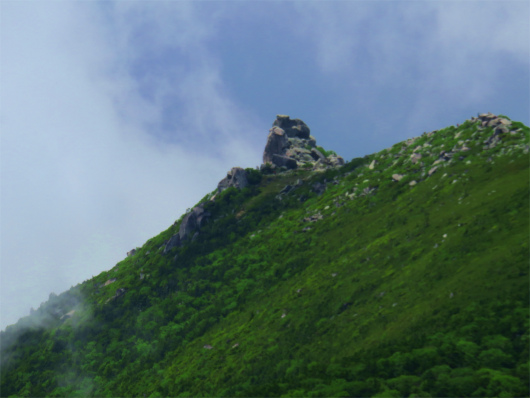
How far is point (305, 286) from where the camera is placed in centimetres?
8381

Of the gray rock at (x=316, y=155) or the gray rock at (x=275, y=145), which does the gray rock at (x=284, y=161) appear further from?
the gray rock at (x=316, y=155)

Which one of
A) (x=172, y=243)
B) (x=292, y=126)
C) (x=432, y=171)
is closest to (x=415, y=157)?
(x=432, y=171)

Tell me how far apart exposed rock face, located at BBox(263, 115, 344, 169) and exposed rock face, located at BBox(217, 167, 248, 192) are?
735 inches

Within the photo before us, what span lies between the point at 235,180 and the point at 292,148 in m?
36.2

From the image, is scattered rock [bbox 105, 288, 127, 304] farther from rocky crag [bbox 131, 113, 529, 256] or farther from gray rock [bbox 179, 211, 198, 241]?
gray rock [bbox 179, 211, 198, 241]

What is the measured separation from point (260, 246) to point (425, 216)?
4223cm

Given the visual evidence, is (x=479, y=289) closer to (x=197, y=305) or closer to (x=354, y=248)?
(x=354, y=248)

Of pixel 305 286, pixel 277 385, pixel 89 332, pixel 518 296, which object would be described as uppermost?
pixel 89 332

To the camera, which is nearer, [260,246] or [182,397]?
[182,397]

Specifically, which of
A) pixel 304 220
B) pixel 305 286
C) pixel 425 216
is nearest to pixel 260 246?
pixel 304 220

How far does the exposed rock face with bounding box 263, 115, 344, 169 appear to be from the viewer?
16250 centimetres

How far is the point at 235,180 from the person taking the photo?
146750 millimetres

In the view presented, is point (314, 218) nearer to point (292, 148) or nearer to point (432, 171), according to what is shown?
point (432, 171)

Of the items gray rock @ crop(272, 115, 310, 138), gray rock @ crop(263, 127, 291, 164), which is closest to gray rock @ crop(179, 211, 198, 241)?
gray rock @ crop(263, 127, 291, 164)
